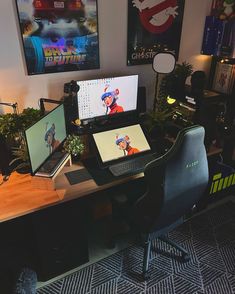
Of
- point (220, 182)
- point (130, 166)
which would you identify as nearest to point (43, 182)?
point (130, 166)

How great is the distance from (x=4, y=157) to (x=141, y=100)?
1181 mm

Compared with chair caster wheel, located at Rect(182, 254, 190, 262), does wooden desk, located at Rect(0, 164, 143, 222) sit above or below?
above

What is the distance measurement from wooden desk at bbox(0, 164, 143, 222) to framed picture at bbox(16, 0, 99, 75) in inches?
29.9

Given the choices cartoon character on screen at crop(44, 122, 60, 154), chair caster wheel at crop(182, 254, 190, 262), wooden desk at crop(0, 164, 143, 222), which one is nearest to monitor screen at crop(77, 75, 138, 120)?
cartoon character on screen at crop(44, 122, 60, 154)

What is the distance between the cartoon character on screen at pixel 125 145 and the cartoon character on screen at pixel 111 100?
0.87ft

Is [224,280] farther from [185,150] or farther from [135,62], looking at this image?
[135,62]

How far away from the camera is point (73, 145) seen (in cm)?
175

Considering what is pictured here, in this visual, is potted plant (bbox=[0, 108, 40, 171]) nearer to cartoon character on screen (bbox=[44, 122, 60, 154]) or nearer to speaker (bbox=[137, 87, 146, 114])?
cartoon character on screen (bbox=[44, 122, 60, 154])

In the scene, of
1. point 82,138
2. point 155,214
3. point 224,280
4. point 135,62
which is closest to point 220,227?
point 224,280

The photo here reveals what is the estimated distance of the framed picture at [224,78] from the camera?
2.17 meters

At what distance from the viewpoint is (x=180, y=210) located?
1.55 meters

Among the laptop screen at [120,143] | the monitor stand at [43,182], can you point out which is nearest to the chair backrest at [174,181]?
the laptop screen at [120,143]

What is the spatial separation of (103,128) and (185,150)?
73 cm

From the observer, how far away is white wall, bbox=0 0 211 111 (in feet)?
5.31
